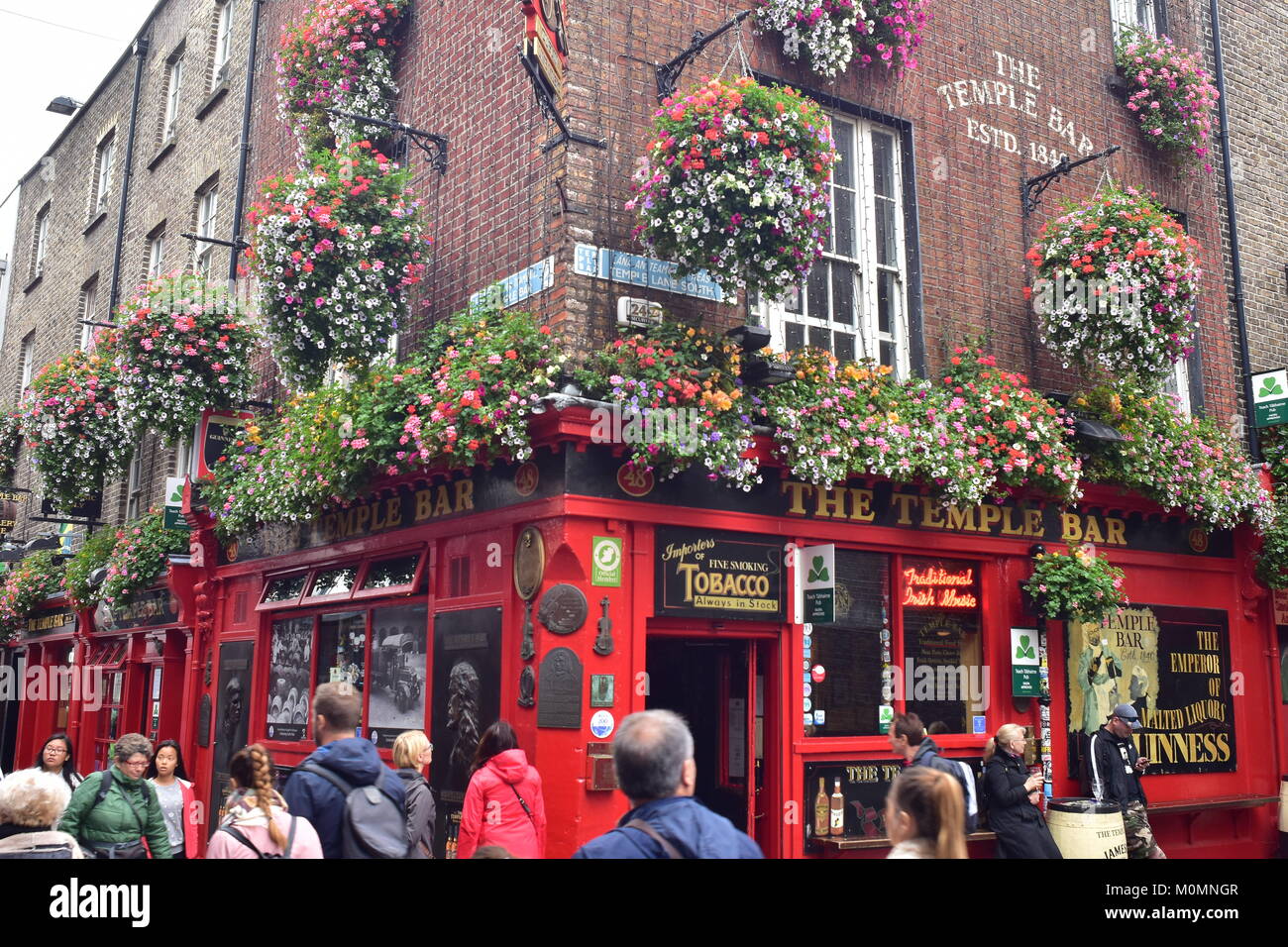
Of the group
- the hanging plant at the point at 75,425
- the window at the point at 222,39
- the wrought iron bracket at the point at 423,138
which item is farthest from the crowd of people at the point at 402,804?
the window at the point at 222,39

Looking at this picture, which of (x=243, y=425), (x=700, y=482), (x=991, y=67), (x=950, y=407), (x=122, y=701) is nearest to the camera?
(x=700, y=482)

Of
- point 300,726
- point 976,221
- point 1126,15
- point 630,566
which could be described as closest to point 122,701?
point 300,726

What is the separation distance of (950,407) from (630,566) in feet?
10.8

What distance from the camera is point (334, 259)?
980 centimetres

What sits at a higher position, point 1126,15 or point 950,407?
point 1126,15

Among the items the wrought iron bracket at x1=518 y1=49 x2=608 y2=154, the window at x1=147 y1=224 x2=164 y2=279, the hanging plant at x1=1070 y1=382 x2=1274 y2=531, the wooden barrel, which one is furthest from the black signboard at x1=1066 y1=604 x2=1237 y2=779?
the window at x1=147 y1=224 x2=164 y2=279

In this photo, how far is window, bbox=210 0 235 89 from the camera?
54.0 ft

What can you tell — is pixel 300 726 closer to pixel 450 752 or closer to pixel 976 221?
pixel 450 752

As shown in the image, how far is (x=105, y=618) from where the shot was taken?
1709cm

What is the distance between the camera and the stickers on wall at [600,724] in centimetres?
839

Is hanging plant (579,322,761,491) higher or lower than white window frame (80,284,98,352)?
lower

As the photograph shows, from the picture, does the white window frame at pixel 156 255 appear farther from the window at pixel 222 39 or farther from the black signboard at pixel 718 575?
the black signboard at pixel 718 575

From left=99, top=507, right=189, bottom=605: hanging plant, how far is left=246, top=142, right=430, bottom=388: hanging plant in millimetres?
5488

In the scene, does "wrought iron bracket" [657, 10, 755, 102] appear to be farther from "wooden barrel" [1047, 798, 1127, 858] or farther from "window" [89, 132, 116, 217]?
"window" [89, 132, 116, 217]
